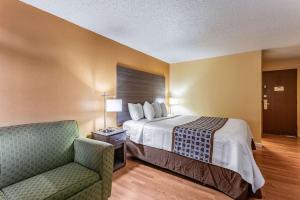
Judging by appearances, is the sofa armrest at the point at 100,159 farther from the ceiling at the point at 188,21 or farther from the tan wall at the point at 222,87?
the tan wall at the point at 222,87

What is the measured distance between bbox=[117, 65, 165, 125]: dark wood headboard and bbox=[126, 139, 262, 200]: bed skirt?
96 centimetres

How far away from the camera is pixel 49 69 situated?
220cm

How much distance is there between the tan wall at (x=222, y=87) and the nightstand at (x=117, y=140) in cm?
272

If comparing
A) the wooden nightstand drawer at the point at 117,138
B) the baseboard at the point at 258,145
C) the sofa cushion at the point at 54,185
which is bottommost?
the baseboard at the point at 258,145

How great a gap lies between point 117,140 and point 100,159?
93cm

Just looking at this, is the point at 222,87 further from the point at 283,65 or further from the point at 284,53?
the point at 283,65

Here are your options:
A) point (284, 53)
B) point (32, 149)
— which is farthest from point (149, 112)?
point (284, 53)

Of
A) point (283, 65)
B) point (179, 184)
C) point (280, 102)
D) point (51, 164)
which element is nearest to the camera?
point (51, 164)

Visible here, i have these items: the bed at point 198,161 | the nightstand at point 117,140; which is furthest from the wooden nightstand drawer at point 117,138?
the bed at point 198,161

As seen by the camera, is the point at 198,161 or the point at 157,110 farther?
the point at 157,110

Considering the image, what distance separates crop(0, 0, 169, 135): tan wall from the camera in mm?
1840

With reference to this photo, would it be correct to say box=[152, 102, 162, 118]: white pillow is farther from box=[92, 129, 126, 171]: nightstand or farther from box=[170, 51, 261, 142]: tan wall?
box=[170, 51, 261, 142]: tan wall

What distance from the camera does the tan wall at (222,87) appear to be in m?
3.82

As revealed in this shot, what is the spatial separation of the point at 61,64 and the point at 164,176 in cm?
226
